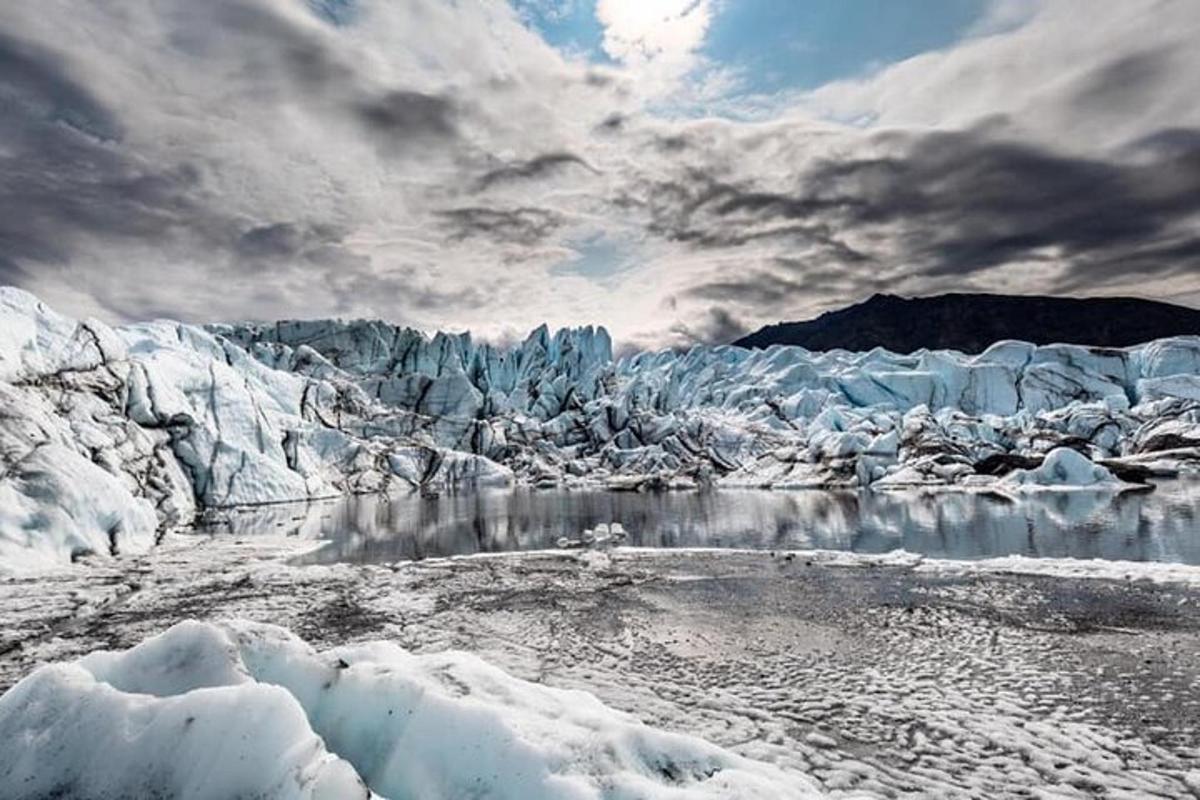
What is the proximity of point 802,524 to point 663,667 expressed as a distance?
105 feet

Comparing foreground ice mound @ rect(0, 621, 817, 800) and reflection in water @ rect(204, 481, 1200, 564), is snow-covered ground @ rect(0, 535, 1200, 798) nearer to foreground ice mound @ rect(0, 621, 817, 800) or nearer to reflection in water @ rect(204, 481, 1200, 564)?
foreground ice mound @ rect(0, 621, 817, 800)

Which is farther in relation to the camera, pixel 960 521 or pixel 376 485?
pixel 376 485

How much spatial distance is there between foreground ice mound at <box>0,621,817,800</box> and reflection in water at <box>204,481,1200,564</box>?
24.2 meters

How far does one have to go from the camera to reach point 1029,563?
24234 mm

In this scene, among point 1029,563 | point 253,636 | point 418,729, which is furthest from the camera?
point 1029,563

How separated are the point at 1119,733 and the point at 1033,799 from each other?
3023mm

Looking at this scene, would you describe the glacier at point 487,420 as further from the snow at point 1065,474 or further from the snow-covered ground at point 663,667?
the snow-covered ground at point 663,667

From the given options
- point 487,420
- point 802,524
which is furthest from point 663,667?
point 487,420

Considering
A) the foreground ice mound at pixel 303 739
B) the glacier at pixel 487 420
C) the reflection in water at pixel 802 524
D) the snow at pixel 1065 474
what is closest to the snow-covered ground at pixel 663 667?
the foreground ice mound at pixel 303 739

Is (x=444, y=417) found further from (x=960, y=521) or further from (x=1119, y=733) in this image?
(x=1119, y=733)

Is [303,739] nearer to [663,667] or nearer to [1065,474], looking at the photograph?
[663,667]

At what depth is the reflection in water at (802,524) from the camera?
101 ft

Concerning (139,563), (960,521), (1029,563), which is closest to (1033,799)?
(1029,563)

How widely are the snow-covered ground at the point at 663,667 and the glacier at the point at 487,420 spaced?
11.9 metres
